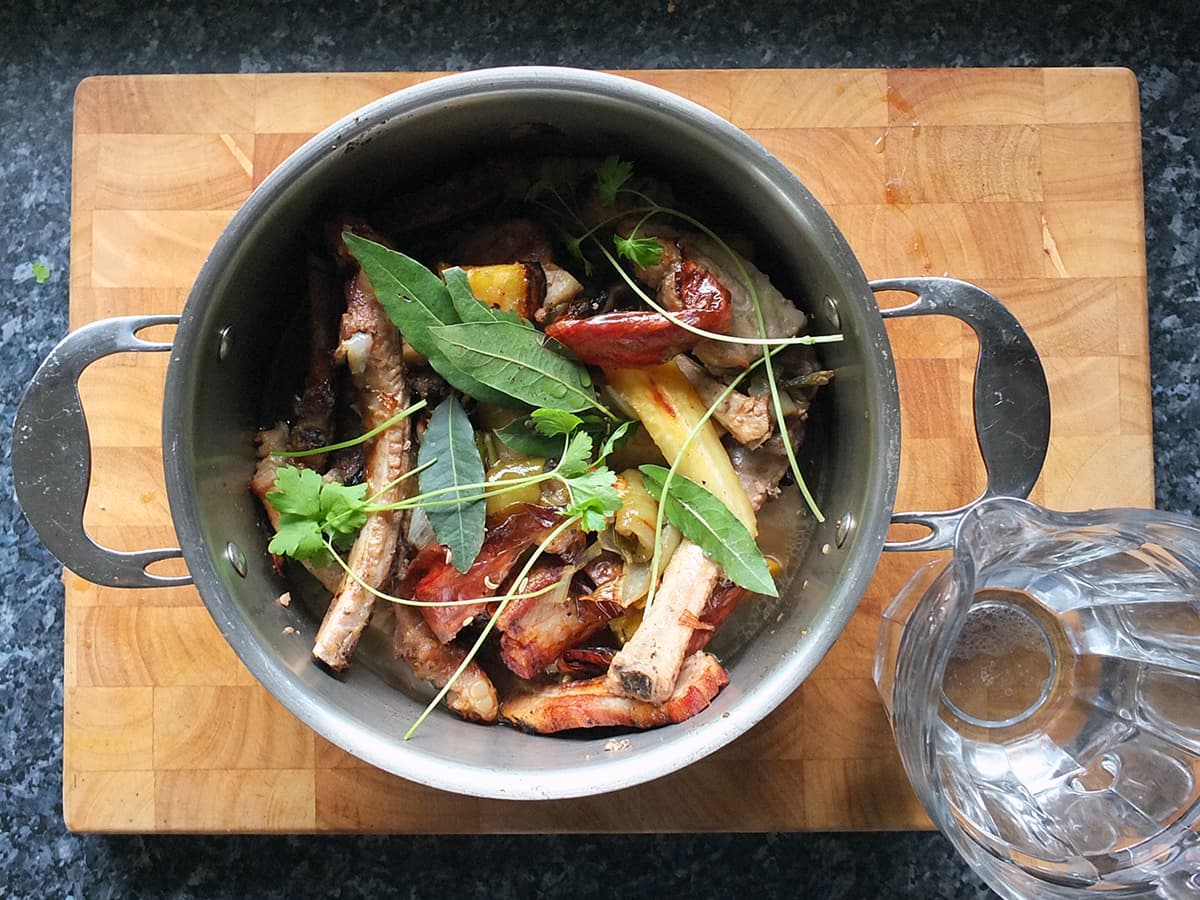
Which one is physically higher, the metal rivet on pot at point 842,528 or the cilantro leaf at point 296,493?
the metal rivet on pot at point 842,528

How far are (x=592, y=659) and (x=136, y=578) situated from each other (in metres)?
0.52

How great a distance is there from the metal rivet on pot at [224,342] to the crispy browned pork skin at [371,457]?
0.12 metres

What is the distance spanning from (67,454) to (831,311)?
33.6 inches

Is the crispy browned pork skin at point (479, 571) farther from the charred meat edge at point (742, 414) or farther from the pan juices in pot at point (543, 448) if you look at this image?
the charred meat edge at point (742, 414)

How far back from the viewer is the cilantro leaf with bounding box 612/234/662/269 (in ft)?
3.89

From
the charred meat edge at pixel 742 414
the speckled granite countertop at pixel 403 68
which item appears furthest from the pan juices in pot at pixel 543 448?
the speckled granite countertop at pixel 403 68

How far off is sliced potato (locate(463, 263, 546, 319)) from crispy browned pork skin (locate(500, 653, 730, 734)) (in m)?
0.44

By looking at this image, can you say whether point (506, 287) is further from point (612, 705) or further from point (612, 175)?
point (612, 705)

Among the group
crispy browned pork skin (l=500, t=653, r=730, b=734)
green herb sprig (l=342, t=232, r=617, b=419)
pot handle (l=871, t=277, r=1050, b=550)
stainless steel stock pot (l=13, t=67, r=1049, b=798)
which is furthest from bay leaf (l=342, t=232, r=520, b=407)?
pot handle (l=871, t=277, r=1050, b=550)

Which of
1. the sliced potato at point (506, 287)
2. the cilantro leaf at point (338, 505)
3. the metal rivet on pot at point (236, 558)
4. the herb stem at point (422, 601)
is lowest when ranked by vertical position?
the metal rivet on pot at point (236, 558)

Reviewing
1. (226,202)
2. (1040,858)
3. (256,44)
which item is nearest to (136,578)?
(226,202)

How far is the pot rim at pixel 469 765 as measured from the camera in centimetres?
107

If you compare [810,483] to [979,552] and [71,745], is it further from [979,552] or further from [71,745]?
[71,745]

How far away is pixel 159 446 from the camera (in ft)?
4.36
